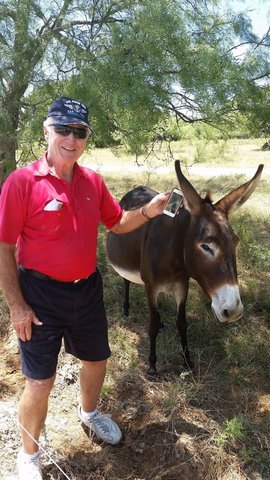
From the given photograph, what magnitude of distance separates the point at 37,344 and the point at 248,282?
2906 millimetres

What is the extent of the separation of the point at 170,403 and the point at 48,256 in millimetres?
1521

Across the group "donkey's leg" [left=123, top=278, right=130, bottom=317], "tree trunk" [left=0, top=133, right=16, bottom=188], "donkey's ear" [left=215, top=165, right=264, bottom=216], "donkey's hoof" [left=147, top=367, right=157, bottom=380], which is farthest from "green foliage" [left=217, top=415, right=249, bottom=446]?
"tree trunk" [left=0, top=133, right=16, bottom=188]

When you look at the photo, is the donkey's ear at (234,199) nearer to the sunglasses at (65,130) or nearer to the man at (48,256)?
the man at (48,256)

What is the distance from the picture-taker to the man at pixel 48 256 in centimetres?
215

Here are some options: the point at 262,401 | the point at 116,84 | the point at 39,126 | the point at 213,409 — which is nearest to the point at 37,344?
the point at 213,409

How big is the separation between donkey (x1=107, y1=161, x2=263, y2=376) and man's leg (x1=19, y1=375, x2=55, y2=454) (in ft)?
3.52

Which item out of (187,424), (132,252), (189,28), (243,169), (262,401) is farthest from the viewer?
(243,169)

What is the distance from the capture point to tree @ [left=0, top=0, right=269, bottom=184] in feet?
11.2

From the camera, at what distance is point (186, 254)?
292cm

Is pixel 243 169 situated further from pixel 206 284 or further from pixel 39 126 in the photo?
pixel 206 284

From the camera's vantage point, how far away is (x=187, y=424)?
292cm

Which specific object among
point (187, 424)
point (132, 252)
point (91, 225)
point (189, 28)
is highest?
point (189, 28)

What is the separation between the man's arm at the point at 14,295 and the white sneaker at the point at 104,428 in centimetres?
100

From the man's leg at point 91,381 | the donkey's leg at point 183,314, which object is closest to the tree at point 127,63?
the donkey's leg at point 183,314
